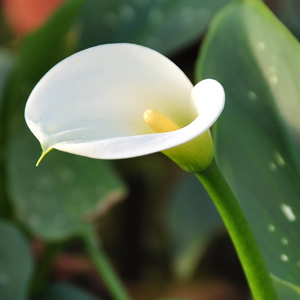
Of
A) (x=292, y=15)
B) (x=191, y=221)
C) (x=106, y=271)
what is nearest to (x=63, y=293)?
(x=106, y=271)

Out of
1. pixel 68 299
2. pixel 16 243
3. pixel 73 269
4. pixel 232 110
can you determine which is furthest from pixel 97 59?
pixel 73 269

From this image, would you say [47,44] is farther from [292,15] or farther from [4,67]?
[292,15]

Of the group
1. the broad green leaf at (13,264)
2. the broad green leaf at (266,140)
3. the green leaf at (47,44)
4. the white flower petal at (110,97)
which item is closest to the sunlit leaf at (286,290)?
the broad green leaf at (266,140)

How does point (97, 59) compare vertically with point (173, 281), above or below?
above

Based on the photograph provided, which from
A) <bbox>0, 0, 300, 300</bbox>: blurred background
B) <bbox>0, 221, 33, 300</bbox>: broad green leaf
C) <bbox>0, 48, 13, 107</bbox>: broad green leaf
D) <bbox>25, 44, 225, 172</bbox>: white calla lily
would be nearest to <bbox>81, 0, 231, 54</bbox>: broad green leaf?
<bbox>0, 0, 300, 300</bbox>: blurred background

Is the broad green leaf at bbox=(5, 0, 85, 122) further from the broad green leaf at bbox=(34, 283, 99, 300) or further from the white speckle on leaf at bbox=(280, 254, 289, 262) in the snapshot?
the white speckle on leaf at bbox=(280, 254, 289, 262)

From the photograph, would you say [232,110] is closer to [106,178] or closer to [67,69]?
[67,69]
